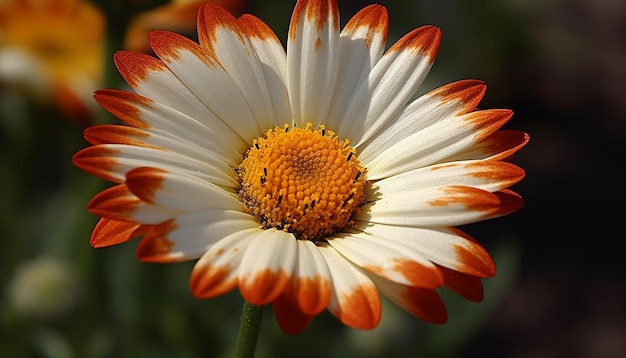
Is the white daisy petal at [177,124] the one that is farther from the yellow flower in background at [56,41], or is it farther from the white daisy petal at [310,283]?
the yellow flower in background at [56,41]

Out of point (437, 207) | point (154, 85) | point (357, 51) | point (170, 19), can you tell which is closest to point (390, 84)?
point (357, 51)

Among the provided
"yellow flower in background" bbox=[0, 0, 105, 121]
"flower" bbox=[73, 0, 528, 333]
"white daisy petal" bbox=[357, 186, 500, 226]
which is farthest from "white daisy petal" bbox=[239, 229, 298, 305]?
"yellow flower in background" bbox=[0, 0, 105, 121]

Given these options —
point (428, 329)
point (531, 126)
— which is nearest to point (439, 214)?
point (428, 329)

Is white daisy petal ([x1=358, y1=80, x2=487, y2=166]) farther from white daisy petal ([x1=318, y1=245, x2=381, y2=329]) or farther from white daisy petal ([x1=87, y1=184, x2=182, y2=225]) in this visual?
white daisy petal ([x1=87, y1=184, x2=182, y2=225])

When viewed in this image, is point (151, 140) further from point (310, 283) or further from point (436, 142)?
point (436, 142)

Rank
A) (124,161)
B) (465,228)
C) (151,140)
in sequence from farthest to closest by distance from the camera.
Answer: (465,228), (151,140), (124,161)

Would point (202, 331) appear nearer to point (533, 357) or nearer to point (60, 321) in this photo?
point (60, 321)
